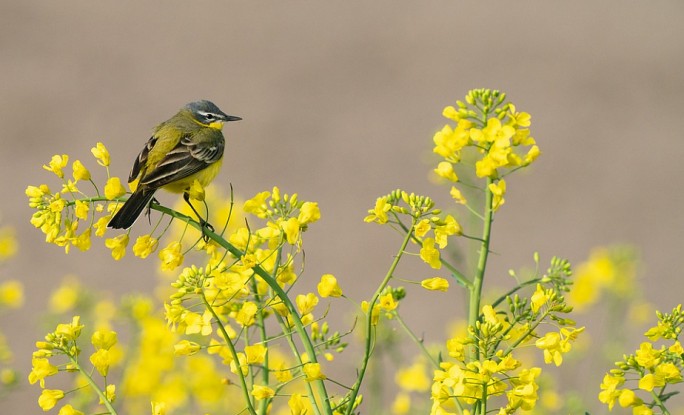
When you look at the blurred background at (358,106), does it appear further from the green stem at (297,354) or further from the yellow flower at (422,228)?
the yellow flower at (422,228)

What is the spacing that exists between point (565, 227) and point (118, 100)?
6.79 m

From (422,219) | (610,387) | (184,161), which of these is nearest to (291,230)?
(422,219)

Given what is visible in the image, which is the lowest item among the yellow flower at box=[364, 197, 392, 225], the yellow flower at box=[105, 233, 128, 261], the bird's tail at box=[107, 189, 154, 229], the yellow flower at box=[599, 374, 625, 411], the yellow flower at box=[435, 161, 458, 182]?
the yellow flower at box=[599, 374, 625, 411]

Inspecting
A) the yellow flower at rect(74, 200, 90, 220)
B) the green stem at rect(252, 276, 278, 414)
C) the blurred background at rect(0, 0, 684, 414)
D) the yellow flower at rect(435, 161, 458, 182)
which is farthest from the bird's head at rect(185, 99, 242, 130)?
the blurred background at rect(0, 0, 684, 414)

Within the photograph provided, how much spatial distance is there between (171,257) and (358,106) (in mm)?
12370

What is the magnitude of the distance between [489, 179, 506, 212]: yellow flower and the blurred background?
682 cm

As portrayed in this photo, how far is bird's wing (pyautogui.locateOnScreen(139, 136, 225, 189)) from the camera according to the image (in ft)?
12.0

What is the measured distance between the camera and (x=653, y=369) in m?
2.52

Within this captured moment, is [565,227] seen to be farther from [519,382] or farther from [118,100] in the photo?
[519,382]

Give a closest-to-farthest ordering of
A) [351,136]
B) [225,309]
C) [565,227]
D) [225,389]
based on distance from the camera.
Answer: [225,309] < [225,389] < [565,227] < [351,136]

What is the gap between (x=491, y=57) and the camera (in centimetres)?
1638

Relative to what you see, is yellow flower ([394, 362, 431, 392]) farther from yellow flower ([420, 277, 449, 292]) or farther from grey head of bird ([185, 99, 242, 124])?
yellow flower ([420, 277, 449, 292])

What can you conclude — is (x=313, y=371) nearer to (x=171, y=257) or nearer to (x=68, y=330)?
(x=171, y=257)

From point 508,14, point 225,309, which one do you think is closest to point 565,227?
point 508,14
